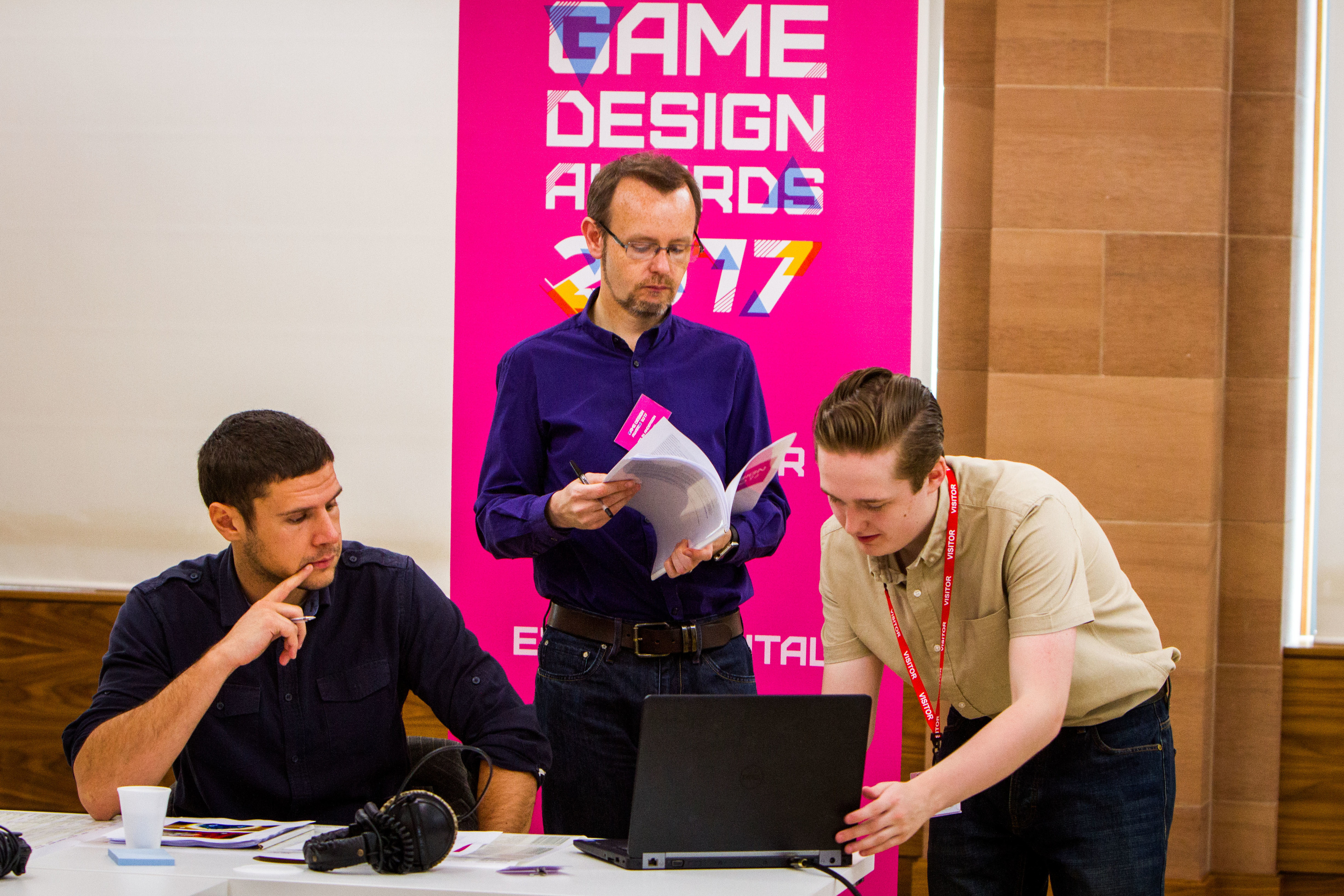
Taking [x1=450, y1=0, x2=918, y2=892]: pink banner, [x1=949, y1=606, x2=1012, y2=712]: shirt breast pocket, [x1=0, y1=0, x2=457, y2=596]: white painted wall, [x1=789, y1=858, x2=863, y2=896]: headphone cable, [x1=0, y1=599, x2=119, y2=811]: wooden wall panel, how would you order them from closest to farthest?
1. [x1=789, y1=858, x2=863, y2=896]: headphone cable
2. [x1=949, y1=606, x2=1012, y2=712]: shirt breast pocket
3. [x1=450, y1=0, x2=918, y2=892]: pink banner
4. [x1=0, y1=0, x2=457, y2=596]: white painted wall
5. [x1=0, y1=599, x2=119, y2=811]: wooden wall panel

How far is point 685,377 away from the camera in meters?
2.49

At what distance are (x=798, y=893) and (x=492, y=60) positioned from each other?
270 cm

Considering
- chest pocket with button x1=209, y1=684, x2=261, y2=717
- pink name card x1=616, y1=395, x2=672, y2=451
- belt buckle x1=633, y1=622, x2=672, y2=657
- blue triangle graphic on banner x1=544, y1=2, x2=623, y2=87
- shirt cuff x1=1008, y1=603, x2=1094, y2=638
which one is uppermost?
blue triangle graphic on banner x1=544, y1=2, x2=623, y2=87

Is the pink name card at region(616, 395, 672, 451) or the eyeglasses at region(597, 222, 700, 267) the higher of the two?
the eyeglasses at region(597, 222, 700, 267)

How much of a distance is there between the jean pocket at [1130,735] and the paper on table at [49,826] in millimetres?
1599

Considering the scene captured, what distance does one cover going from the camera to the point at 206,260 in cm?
366

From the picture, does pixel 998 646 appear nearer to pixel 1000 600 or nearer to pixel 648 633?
pixel 1000 600

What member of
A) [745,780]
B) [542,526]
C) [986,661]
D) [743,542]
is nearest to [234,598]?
[542,526]

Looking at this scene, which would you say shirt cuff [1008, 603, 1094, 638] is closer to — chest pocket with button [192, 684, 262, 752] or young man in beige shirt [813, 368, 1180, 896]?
young man in beige shirt [813, 368, 1180, 896]

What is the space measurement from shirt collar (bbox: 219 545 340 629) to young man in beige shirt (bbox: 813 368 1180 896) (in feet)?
2.96

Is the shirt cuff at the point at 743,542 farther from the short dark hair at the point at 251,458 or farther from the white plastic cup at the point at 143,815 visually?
the white plastic cup at the point at 143,815

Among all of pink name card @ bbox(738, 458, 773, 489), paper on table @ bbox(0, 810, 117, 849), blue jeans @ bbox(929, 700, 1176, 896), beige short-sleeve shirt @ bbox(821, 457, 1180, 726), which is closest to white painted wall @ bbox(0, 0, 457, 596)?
pink name card @ bbox(738, 458, 773, 489)

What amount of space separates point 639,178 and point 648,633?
913 mm

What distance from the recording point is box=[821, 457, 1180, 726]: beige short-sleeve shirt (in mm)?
1845
